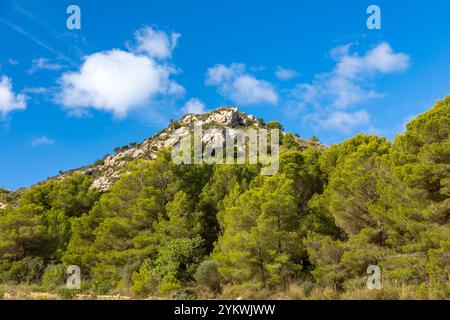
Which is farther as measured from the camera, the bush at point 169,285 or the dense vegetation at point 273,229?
the bush at point 169,285

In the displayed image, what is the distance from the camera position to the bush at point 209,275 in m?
22.6

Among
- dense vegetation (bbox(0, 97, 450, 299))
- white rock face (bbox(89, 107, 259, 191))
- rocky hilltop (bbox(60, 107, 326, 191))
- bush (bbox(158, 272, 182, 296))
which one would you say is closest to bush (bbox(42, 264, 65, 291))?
dense vegetation (bbox(0, 97, 450, 299))

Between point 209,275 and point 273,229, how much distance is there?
178 inches

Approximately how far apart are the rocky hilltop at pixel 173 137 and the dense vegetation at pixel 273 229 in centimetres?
4153

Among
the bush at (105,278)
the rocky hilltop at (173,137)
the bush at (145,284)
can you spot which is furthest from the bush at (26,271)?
the rocky hilltop at (173,137)

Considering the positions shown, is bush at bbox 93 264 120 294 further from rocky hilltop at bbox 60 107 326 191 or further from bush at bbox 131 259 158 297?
rocky hilltop at bbox 60 107 326 191

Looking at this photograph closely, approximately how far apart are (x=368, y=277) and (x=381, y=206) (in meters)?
3.53

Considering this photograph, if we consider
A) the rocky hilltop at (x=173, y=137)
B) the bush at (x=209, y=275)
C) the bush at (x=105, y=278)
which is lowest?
the bush at (x=105, y=278)

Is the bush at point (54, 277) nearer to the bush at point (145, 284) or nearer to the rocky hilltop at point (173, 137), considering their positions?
the bush at point (145, 284)

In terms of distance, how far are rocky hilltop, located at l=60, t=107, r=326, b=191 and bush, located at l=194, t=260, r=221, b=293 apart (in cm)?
5082

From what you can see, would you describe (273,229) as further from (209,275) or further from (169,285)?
Answer: (169,285)

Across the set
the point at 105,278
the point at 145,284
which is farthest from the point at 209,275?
the point at 105,278

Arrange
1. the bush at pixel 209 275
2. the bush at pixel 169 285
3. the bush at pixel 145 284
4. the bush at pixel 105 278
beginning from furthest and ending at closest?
1. the bush at pixel 105 278
2. the bush at pixel 145 284
3. the bush at pixel 209 275
4. the bush at pixel 169 285
